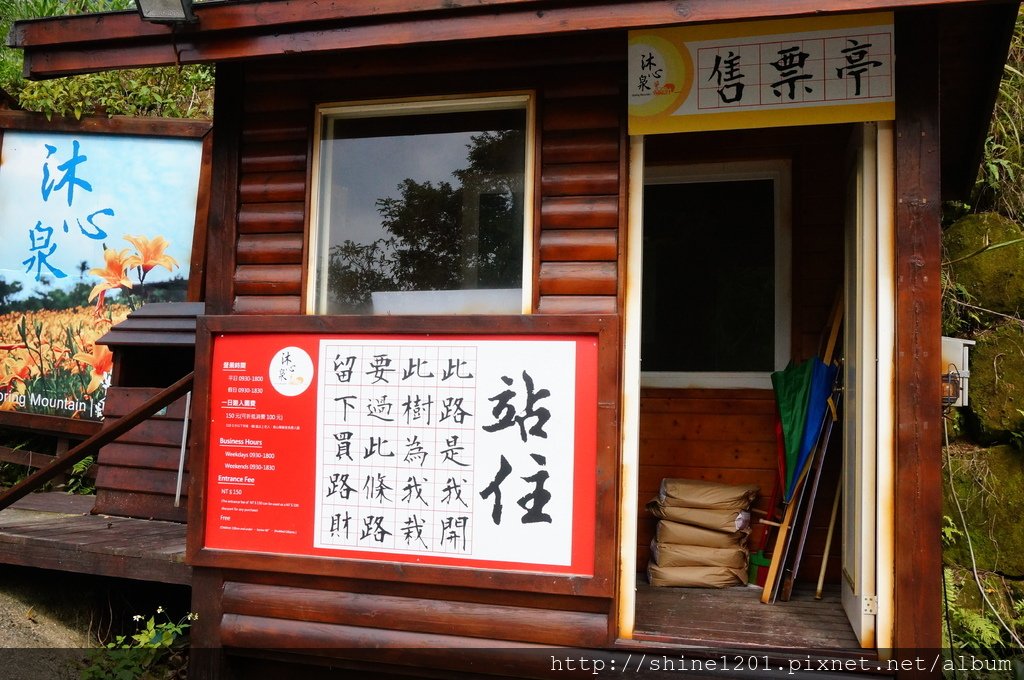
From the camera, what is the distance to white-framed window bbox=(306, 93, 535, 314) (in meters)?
4.08

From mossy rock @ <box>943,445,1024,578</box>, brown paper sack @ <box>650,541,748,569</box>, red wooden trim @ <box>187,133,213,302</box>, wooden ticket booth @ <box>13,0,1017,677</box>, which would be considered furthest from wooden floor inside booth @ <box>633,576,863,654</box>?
red wooden trim @ <box>187,133,213,302</box>

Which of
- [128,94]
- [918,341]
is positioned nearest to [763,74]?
[918,341]

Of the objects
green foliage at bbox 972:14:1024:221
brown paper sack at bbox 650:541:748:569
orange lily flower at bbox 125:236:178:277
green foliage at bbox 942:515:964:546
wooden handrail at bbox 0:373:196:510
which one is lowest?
brown paper sack at bbox 650:541:748:569

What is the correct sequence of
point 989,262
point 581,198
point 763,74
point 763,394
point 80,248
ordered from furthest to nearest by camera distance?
point 80,248 → point 989,262 → point 763,394 → point 581,198 → point 763,74

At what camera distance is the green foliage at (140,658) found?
440cm

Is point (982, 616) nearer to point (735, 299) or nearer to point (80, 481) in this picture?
point (735, 299)

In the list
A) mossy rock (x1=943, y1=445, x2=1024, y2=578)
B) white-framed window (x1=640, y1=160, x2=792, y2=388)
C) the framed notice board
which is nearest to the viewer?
the framed notice board

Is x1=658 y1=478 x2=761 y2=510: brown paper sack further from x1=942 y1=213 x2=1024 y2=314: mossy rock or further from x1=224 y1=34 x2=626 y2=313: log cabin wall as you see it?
x1=942 y1=213 x2=1024 y2=314: mossy rock

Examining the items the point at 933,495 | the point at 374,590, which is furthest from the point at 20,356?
the point at 933,495

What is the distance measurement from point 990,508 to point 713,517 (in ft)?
7.51

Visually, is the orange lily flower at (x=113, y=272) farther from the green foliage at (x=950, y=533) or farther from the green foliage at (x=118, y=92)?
the green foliage at (x=950, y=533)

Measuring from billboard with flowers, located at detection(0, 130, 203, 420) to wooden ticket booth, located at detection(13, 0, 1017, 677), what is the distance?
3728 mm

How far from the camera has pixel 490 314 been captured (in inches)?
157

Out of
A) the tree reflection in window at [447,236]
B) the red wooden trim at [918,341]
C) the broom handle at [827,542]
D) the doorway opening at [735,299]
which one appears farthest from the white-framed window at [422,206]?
the broom handle at [827,542]
